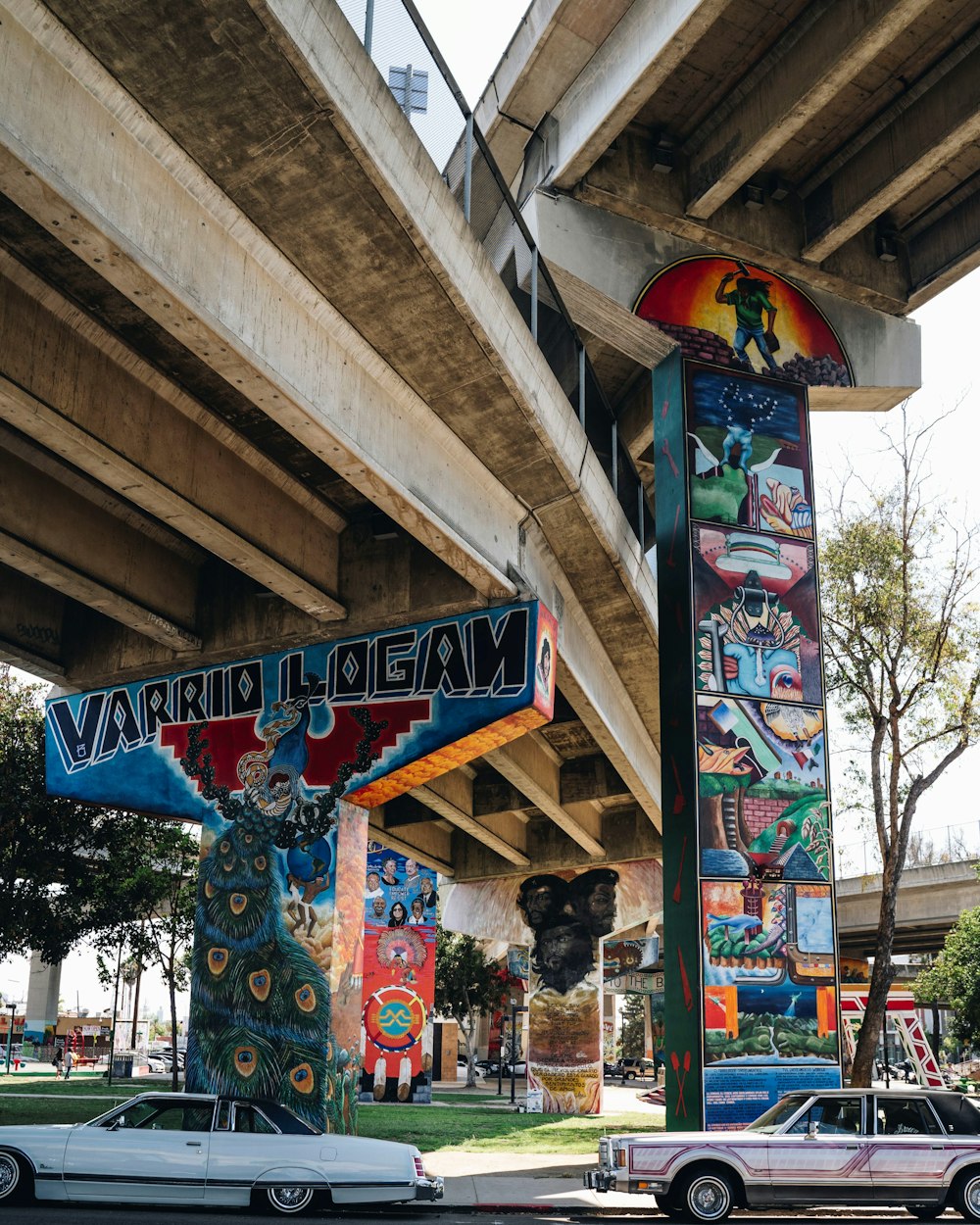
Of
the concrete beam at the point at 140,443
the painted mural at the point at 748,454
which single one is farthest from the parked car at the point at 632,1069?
the concrete beam at the point at 140,443

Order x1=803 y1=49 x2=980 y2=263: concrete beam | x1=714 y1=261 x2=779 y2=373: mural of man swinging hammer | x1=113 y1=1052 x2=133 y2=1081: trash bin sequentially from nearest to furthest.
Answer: x1=803 y1=49 x2=980 y2=263: concrete beam < x1=714 y1=261 x2=779 y2=373: mural of man swinging hammer < x1=113 y1=1052 x2=133 y2=1081: trash bin

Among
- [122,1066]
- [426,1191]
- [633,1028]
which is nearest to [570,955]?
[122,1066]

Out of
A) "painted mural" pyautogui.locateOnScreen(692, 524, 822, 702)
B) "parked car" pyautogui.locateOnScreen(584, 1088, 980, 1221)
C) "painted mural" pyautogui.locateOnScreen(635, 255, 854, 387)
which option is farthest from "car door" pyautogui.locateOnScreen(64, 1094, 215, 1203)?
"painted mural" pyautogui.locateOnScreen(635, 255, 854, 387)

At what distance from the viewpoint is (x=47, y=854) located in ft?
82.8

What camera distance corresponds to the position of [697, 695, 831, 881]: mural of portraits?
726 inches

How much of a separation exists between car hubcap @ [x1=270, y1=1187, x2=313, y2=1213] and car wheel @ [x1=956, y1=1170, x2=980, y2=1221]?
6.50 metres

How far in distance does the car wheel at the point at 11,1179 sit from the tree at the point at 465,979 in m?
47.8

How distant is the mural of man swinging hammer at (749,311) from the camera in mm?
21594

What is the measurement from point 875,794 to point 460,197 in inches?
679

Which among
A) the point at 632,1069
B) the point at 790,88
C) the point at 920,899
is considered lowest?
the point at 632,1069

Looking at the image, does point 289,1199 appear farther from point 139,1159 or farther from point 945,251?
point 945,251

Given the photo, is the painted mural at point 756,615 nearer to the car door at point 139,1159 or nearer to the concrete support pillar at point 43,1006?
the car door at point 139,1159

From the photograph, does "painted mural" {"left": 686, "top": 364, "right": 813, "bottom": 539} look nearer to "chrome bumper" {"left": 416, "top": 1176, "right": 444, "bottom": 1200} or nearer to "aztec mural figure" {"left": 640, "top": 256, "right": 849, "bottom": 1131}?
"aztec mural figure" {"left": 640, "top": 256, "right": 849, "bottom": 1131}

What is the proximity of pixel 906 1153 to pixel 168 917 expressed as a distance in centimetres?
2780
